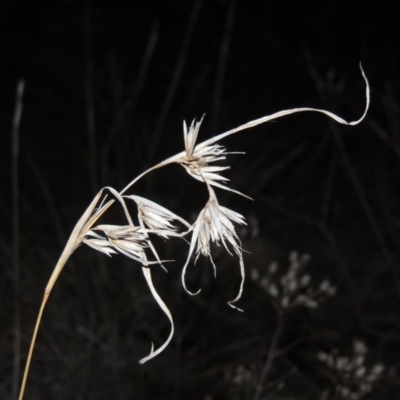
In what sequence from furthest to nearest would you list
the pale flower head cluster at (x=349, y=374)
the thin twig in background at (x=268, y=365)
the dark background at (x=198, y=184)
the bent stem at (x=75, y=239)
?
the dark background at (x=198, y=184)
the pale flower head cluster at (x=349, y=374)
the thin twig in background at (x=268, y=365)
the bent stem at (x=75, y=239)

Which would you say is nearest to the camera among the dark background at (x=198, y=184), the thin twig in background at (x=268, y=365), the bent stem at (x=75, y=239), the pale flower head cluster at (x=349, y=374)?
the bent stem at (x=75, y=239)

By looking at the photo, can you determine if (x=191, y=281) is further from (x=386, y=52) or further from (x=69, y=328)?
(x=386, y=52)

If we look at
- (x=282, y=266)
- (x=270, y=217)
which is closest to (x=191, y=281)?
(x=282, y=266)

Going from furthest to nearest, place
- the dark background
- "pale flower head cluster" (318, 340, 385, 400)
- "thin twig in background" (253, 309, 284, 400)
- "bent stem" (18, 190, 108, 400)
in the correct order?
1. the dark background
2. "pale flower head cluster" (318, 340, 385, 400)
3. "thin twig in background" (253, 309, 284, 400)
4. "bent stem" (18, 190, 108, 400)

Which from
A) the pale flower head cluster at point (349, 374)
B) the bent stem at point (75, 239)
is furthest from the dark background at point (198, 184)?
the bent stem at point (75, 239)

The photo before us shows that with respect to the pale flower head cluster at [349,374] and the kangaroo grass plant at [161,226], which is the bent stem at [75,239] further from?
the pale flower head cluster at [349,374]

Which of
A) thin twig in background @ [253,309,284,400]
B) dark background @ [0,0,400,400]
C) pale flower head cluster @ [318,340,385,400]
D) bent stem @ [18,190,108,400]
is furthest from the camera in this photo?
dark background @ [0,0,400,400]

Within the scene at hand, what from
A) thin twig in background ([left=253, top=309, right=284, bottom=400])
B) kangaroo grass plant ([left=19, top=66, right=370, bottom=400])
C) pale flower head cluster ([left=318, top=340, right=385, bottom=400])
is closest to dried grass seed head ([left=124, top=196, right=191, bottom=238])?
kangaroo grass plant ([left=19, top=66, right=370, bottom=400])

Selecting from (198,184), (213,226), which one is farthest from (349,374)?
(198,184)

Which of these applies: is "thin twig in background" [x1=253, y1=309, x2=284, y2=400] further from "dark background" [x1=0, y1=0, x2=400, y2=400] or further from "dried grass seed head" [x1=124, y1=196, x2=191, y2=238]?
"dried grass seed head" [x1=124, y1=196, x2=191, y2=238]

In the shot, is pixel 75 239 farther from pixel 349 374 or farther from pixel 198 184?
pixel 198 184
